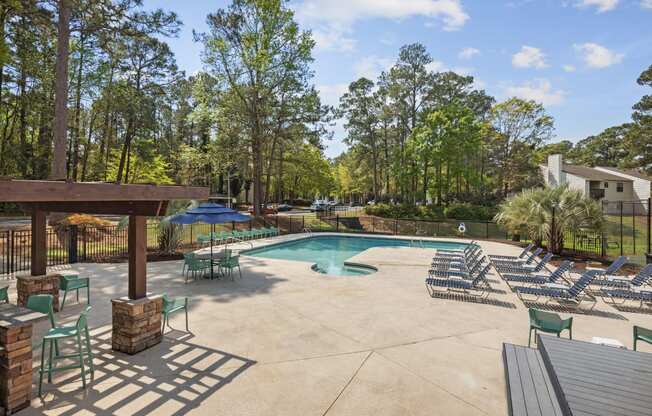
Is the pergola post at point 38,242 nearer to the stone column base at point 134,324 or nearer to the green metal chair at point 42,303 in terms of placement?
the green metal chair at point 42,303

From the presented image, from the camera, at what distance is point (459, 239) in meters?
19.3

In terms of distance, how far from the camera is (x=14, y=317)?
3697 millimetres

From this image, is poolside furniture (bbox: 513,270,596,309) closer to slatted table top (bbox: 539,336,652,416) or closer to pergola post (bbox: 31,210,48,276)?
slatted table top (bbox: 539,336,652,416)

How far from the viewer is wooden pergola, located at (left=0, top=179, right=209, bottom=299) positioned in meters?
3.32

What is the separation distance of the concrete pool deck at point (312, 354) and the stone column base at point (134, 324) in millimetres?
156

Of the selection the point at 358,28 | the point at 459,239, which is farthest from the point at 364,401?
the point at 459,239

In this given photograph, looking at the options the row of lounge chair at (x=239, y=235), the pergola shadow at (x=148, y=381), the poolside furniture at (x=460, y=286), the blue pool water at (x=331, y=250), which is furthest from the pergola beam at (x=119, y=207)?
the row of lounge chair at (x=239, y=235)

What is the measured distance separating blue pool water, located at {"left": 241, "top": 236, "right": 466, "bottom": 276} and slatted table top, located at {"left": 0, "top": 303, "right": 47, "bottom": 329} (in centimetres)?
871

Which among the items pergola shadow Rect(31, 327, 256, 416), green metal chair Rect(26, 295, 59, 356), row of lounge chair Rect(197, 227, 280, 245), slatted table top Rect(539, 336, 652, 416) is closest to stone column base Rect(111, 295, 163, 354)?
pergola shadow Rect(31, 327, 256, 416)

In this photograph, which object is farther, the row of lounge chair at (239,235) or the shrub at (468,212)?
the shrub at (468,212)

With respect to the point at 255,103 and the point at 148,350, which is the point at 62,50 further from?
the point at 148,350

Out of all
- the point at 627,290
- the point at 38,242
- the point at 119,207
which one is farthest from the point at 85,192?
the point at 627,290

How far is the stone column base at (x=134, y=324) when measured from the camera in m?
4.81

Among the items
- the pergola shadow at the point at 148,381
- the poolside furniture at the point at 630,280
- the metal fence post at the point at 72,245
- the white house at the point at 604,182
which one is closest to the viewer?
the pergola shadow at the point at 148,381
